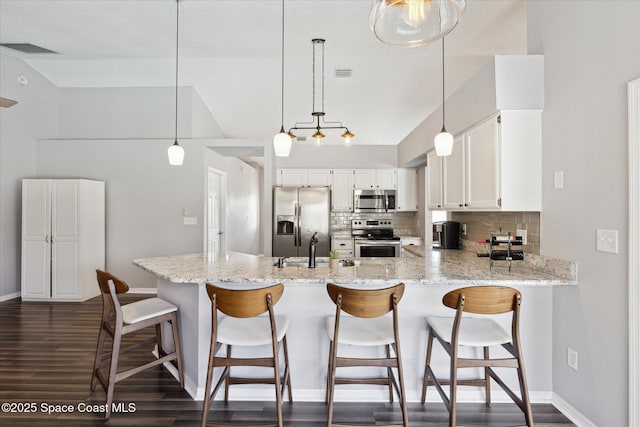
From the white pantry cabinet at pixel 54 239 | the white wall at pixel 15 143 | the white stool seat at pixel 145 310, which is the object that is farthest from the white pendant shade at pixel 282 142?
the white wall at pixel 15 143

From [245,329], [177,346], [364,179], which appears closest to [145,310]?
[177,346]

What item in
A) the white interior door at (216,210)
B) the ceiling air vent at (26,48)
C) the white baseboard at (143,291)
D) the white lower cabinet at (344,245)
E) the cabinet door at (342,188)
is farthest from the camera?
the cabinet door at (342,188)

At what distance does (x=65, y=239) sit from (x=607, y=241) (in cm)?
589

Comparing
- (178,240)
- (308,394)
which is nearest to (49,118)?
(178,240)

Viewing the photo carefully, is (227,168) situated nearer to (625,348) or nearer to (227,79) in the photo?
(227,79)

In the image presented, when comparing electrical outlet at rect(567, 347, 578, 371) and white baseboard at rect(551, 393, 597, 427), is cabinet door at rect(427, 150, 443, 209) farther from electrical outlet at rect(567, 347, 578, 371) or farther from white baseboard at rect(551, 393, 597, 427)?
white baseboard at rect(551, 393, 597, 427)

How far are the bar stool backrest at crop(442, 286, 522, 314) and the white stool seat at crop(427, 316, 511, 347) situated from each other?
8.3 inches

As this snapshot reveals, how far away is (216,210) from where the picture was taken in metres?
6.50

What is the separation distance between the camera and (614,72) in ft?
6.13

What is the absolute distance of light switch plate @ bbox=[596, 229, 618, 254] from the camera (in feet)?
6.14

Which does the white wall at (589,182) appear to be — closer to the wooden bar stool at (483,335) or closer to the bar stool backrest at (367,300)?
the wooden bar stool at (483,335)

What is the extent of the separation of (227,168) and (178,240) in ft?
6.12

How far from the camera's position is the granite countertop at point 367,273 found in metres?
2.21

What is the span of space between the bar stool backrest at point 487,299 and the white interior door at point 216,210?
4775 mm
